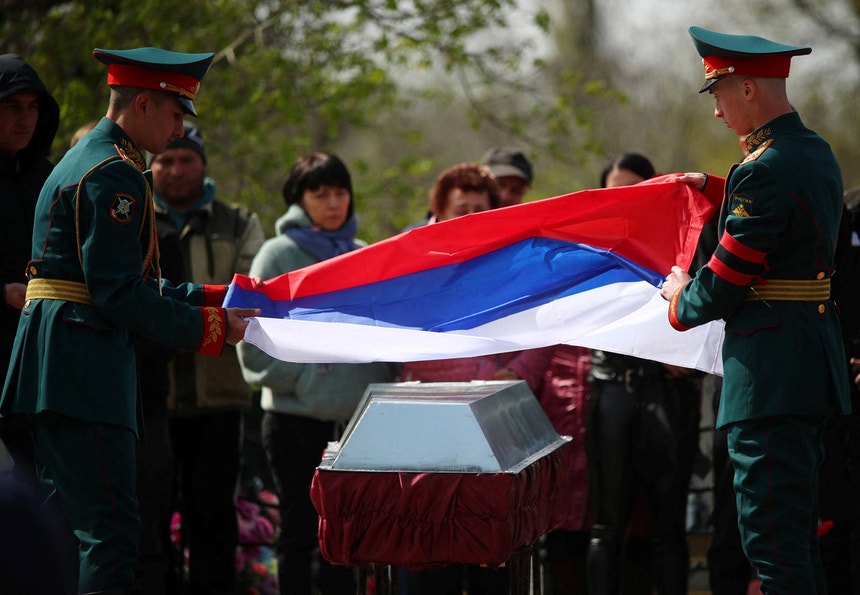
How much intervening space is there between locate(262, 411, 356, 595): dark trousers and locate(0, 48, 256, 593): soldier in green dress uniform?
1.48 metres

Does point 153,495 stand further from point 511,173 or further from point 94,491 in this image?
point 511,173

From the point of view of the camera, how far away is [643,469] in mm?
5246

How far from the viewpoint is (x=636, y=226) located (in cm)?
465

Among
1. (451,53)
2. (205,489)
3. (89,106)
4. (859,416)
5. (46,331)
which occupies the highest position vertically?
(451,53)

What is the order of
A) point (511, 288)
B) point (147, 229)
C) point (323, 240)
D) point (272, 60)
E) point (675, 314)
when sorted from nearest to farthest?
point (147, 229) → point (675, 314) → point (511, 288) → point (323, 240) → point (272, 60)

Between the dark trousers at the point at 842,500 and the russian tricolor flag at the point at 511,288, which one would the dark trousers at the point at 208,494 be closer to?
the russian tricolor flag at the point at 511,288

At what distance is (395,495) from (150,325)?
977mm

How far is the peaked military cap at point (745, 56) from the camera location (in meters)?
3.84

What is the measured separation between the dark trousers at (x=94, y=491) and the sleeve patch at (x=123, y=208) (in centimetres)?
67

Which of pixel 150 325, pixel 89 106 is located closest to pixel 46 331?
pixel 150 325

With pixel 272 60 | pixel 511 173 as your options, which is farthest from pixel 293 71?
pixel 511 173

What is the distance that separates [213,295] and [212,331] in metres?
0.53

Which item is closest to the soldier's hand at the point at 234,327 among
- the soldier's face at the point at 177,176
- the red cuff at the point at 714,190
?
the soldier's face at the point at 177,176

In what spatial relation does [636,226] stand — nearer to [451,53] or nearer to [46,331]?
[46,331]
